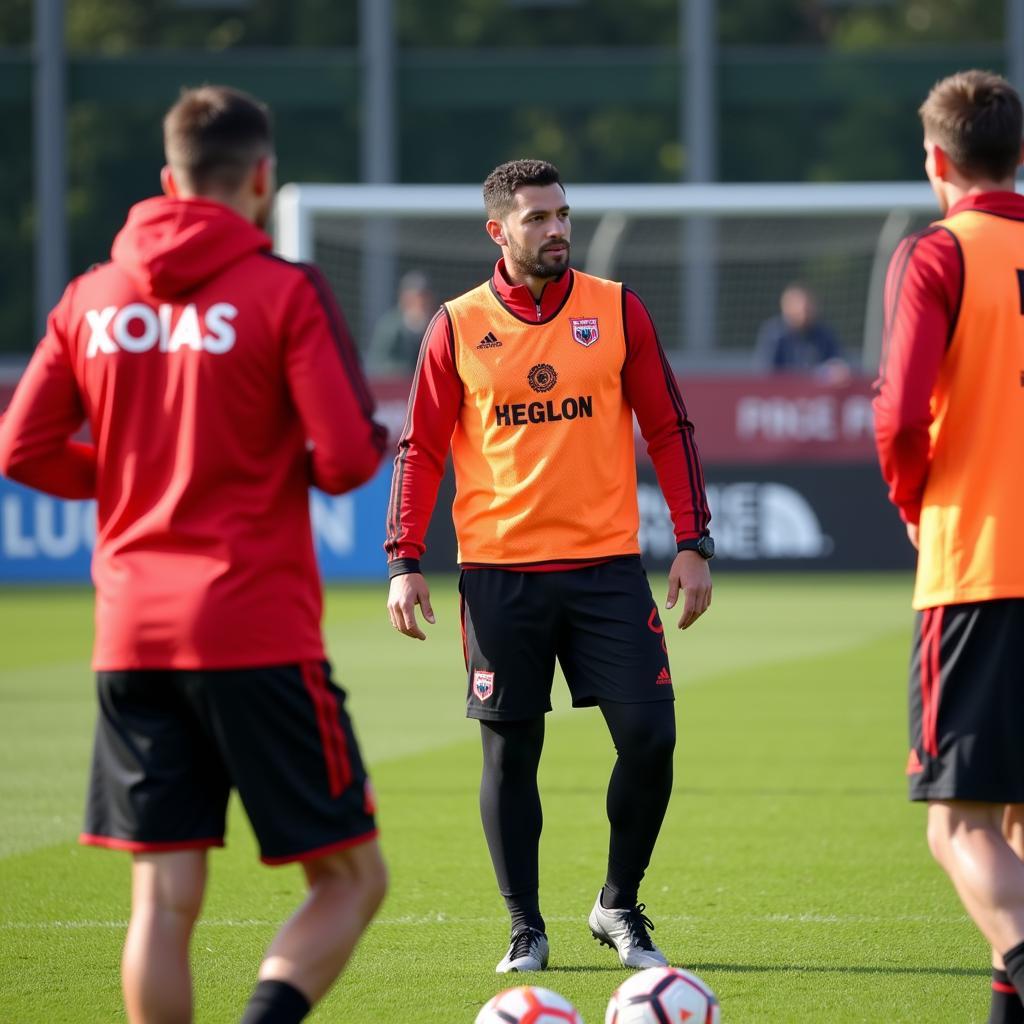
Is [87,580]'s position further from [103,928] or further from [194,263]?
[194,263]

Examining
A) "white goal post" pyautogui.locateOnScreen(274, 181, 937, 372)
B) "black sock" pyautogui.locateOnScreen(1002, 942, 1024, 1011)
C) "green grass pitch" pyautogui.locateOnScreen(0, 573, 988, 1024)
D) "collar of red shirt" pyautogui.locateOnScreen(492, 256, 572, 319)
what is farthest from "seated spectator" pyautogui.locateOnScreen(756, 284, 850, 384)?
"black sock" pyautogui.locateOnScreen(1002, 942, 1024, 1011)

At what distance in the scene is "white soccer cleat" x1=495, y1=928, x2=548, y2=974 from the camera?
5.43m

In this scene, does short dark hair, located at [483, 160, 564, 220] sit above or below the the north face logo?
above

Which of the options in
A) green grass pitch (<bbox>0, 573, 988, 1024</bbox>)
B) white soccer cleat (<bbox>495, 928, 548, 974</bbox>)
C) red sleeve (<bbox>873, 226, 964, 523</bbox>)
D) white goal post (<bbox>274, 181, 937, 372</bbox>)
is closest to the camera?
red sleeve (<bbox>873, 226, 964, 523</bbox>)

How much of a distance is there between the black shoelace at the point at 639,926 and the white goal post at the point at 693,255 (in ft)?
46.5

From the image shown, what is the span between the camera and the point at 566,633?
5613 millimetres

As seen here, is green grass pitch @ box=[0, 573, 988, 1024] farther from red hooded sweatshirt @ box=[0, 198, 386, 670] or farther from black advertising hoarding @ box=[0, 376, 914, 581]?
black advertising hoarding @ box=[0, 376, 914, 581]

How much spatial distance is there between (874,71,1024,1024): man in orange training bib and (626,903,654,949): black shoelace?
1413 millimetres

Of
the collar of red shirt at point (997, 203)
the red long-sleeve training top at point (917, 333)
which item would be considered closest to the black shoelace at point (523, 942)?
the red long-sleeve training top at point (917, 333)

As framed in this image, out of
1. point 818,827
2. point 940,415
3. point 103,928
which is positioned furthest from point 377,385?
point 940,415

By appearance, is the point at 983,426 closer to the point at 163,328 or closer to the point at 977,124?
the point at 977,124

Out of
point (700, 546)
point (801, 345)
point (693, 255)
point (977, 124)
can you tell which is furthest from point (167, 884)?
point (693, 255)

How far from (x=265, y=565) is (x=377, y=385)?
14913 mm

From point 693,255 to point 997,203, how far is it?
1959 cm
